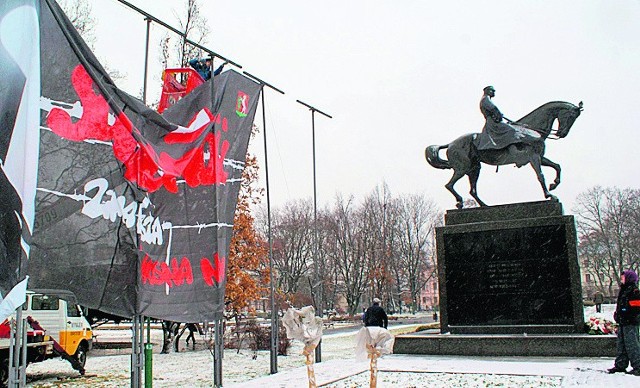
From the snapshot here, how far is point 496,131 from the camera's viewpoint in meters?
16.0

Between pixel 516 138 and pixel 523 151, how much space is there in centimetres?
44

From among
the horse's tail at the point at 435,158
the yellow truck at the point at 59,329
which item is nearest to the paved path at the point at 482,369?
the yellow truck at the point at 59,329

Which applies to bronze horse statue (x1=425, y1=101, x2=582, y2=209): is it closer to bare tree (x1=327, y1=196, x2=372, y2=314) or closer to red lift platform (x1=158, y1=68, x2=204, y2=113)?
red lift platform (x1=158, y1=68, x2=204, y2=113)

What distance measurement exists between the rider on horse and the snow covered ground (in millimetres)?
5932

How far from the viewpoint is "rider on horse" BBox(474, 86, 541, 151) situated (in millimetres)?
15703

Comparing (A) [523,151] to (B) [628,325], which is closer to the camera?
(B) [628,325]

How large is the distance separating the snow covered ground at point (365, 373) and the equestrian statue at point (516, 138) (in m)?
5.44

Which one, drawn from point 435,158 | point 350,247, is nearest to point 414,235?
point 350,247

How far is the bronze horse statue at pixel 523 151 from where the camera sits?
15555 mm

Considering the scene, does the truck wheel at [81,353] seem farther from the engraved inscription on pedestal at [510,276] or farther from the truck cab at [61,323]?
the engraved inscription on pedestal at [510,276]

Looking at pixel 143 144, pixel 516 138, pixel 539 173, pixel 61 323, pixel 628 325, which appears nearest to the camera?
pixel 143 144

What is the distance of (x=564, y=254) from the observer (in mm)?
14383

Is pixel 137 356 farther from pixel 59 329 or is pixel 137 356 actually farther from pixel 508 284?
Answer: pixel 508 284

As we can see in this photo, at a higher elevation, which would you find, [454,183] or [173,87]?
[173,87]
